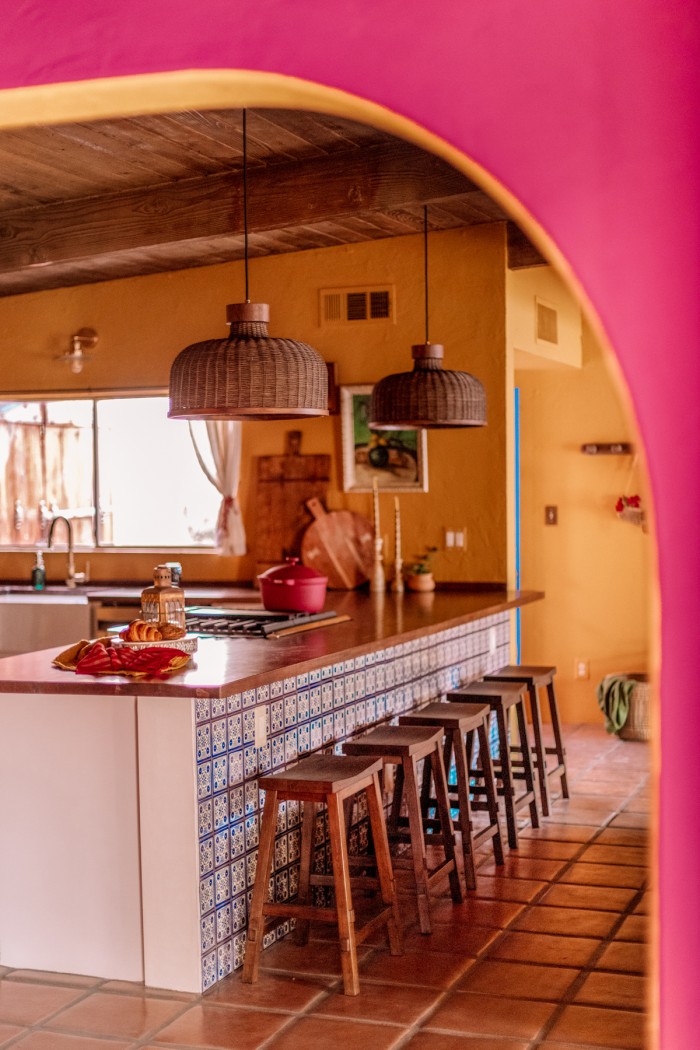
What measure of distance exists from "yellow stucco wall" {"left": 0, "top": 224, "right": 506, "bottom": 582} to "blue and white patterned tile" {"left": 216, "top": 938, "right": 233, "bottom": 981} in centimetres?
309

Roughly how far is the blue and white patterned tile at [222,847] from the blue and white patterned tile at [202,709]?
35cm

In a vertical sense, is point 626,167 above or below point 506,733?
above

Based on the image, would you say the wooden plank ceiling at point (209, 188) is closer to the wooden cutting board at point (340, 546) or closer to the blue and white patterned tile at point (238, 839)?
the wooden cutting board at point (340, 546)

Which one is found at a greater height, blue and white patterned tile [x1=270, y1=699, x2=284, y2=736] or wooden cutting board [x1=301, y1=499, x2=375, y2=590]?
wooden cutting board [x1=301, y1=499, x2=375, y2=590]

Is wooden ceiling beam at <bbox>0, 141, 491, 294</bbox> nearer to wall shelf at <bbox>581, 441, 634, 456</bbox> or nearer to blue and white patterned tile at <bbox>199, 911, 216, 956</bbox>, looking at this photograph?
wall shelf at <bbox>581, 441, 634, 456</bbox>

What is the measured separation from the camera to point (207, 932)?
11.9 feet

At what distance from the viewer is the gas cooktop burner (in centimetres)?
460

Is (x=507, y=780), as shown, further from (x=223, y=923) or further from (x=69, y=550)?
(x=69, y=550)

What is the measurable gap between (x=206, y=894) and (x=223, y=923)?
0.15m

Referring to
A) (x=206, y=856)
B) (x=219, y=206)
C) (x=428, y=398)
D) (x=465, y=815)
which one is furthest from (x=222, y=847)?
(x=219, y=206)

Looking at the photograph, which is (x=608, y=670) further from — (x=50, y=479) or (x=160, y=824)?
(x=160, y=824)

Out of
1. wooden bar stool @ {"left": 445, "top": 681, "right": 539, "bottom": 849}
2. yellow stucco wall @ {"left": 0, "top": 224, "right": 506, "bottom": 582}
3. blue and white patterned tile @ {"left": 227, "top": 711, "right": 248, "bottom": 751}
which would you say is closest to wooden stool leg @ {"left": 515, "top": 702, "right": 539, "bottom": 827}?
wooden bar stool @ {"left": 445, "top": 681, "right": 539, "bottom": 849}

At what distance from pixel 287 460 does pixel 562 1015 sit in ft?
13.0

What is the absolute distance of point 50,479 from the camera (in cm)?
757
